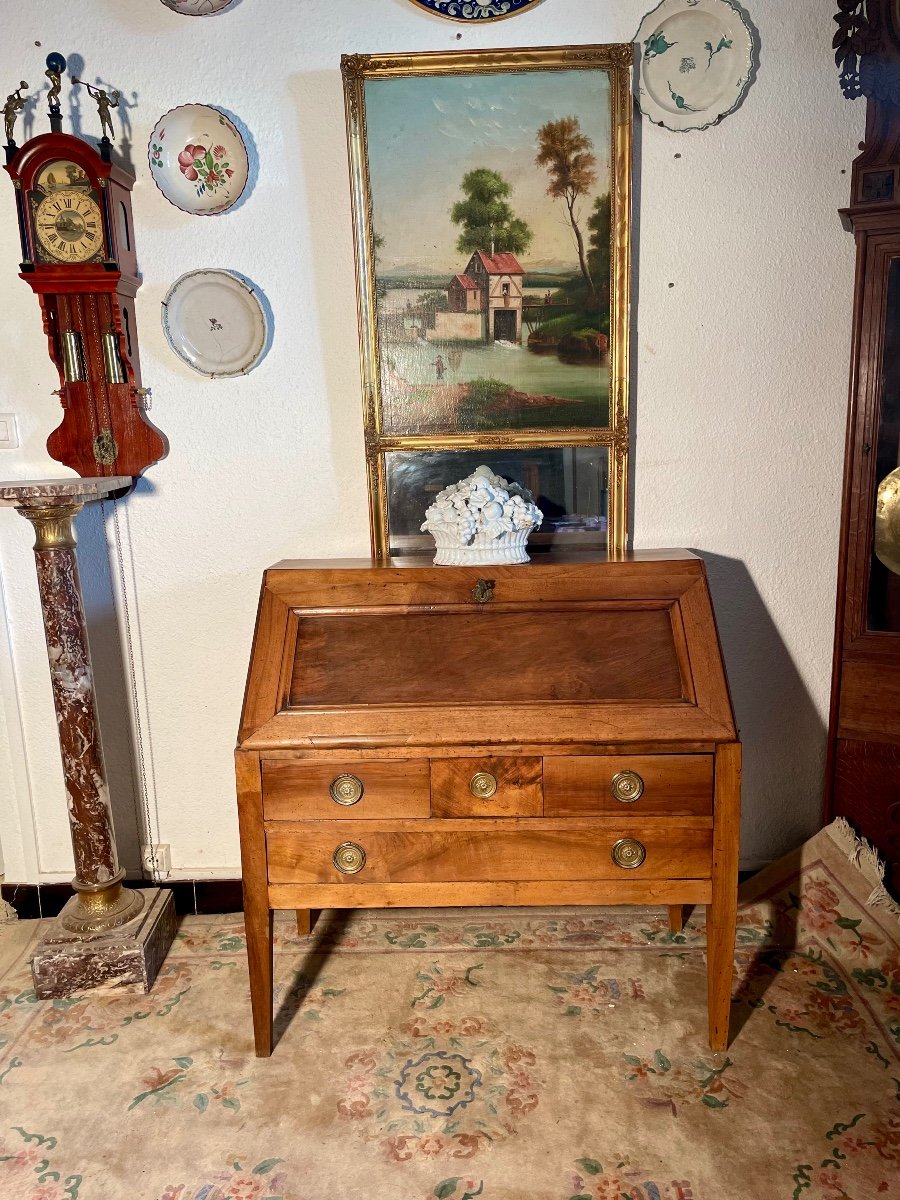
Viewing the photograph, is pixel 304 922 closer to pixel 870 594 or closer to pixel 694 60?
pixel 870 594

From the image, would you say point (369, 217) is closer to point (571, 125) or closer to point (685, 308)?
point (571, 125)

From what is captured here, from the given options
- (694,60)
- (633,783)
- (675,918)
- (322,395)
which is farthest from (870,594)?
(322,395)

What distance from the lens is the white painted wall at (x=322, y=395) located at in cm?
241

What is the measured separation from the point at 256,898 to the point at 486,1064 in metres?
0.73

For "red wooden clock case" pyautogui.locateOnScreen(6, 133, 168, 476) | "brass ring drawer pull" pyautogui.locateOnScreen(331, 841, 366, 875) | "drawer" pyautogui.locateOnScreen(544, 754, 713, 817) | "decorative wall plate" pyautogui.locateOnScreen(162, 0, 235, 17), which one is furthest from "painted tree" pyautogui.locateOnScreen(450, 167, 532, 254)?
"brass ring drawer pull" pyautogui.locateOnScreen(331, 841, 366, 875)

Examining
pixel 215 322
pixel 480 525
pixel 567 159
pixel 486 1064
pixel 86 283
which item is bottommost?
pixel 486 1064

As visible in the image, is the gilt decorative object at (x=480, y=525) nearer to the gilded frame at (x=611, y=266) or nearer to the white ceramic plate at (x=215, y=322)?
the gilded frame at (x=611, y=266)

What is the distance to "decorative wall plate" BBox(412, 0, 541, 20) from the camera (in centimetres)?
238

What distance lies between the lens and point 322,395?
2.61 meters

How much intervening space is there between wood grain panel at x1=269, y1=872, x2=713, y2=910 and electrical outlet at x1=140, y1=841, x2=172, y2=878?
35.2 inches

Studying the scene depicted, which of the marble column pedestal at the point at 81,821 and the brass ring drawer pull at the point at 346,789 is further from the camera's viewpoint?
the marble column pedestal at the point at 81,821

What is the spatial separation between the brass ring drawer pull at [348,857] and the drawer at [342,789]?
73 mm

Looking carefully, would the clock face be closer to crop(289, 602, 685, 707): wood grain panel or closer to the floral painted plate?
the floral painted plate

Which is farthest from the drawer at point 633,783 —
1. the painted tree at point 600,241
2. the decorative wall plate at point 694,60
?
the decorative wall plate at point 694,60
